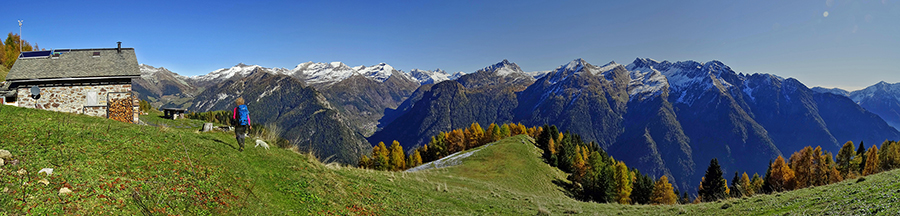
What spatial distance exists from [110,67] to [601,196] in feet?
227

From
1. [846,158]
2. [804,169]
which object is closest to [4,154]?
[804,169]

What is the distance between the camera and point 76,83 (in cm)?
2820

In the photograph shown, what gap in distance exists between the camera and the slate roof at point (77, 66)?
89.4 feet

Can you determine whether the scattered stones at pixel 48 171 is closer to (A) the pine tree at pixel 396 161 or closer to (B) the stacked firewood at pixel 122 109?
(B) the stacked firewood at pixel 122 109

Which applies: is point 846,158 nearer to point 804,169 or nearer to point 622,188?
point 804,169

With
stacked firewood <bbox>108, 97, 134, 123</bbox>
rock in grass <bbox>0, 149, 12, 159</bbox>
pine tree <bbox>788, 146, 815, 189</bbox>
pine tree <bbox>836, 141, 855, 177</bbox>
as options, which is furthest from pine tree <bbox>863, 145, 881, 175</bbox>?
stacked firewood <bbox>108, 97, 134, 123</bbox>

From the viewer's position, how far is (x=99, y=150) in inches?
501

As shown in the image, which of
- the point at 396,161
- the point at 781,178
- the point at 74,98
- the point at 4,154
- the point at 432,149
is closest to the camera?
the point at 4,154

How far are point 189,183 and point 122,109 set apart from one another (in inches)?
1001

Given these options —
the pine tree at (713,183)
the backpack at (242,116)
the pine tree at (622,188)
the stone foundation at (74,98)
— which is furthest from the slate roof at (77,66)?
the pine tree at (713,183)

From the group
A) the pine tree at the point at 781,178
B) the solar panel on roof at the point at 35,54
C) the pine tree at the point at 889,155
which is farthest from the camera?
the pine tree at the point at 781,178

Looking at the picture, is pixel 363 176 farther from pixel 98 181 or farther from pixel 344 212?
pixel 98 181

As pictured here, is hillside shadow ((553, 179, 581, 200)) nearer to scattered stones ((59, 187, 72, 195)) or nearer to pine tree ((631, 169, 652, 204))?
pine tree ((631, 169, 652, 204))

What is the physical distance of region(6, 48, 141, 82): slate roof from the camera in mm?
27250
